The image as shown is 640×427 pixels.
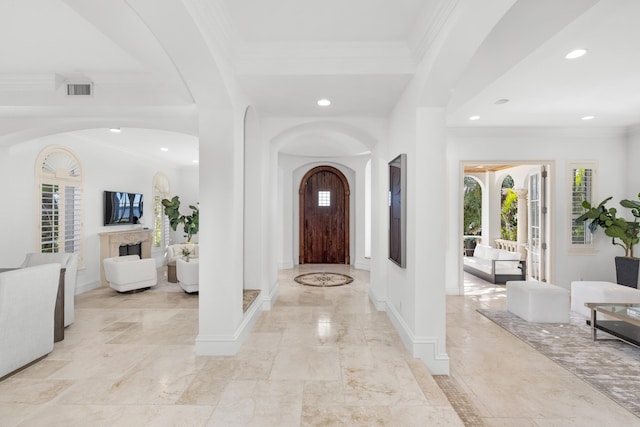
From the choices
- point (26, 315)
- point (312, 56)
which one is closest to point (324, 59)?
point (312, 56)

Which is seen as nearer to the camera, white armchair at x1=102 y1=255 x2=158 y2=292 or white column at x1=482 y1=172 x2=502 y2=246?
white armchair at x1=102 y1=255 x2=158 y2=292

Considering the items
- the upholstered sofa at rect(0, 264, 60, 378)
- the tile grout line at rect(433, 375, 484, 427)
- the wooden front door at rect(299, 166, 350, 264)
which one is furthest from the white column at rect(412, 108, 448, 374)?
the wooden front door at rect(299, 166, 350, 264)

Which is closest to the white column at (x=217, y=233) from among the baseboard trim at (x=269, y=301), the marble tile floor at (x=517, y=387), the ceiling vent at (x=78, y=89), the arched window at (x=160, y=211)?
the baseboard trim at (x=269, y=301)

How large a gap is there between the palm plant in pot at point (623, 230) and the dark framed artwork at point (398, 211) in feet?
12.9

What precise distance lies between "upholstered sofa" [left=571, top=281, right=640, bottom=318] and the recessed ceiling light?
3056 millimetres

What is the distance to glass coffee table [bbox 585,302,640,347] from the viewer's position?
10.8ft

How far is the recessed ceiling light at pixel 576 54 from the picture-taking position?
3.08 meters

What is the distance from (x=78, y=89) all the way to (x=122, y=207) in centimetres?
381

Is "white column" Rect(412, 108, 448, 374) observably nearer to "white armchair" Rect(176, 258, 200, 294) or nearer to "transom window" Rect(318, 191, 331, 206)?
"white armchair" Rect(176, 258, 200, 294)

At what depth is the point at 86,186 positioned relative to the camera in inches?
241

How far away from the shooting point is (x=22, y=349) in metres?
2.89

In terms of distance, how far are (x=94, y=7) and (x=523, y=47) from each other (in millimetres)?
3195

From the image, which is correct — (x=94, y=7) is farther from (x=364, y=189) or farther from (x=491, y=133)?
(x=364, y=189)

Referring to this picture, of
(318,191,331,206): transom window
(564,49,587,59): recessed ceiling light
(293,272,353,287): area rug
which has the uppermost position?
(564,49,587,59): recessed ceiling light
